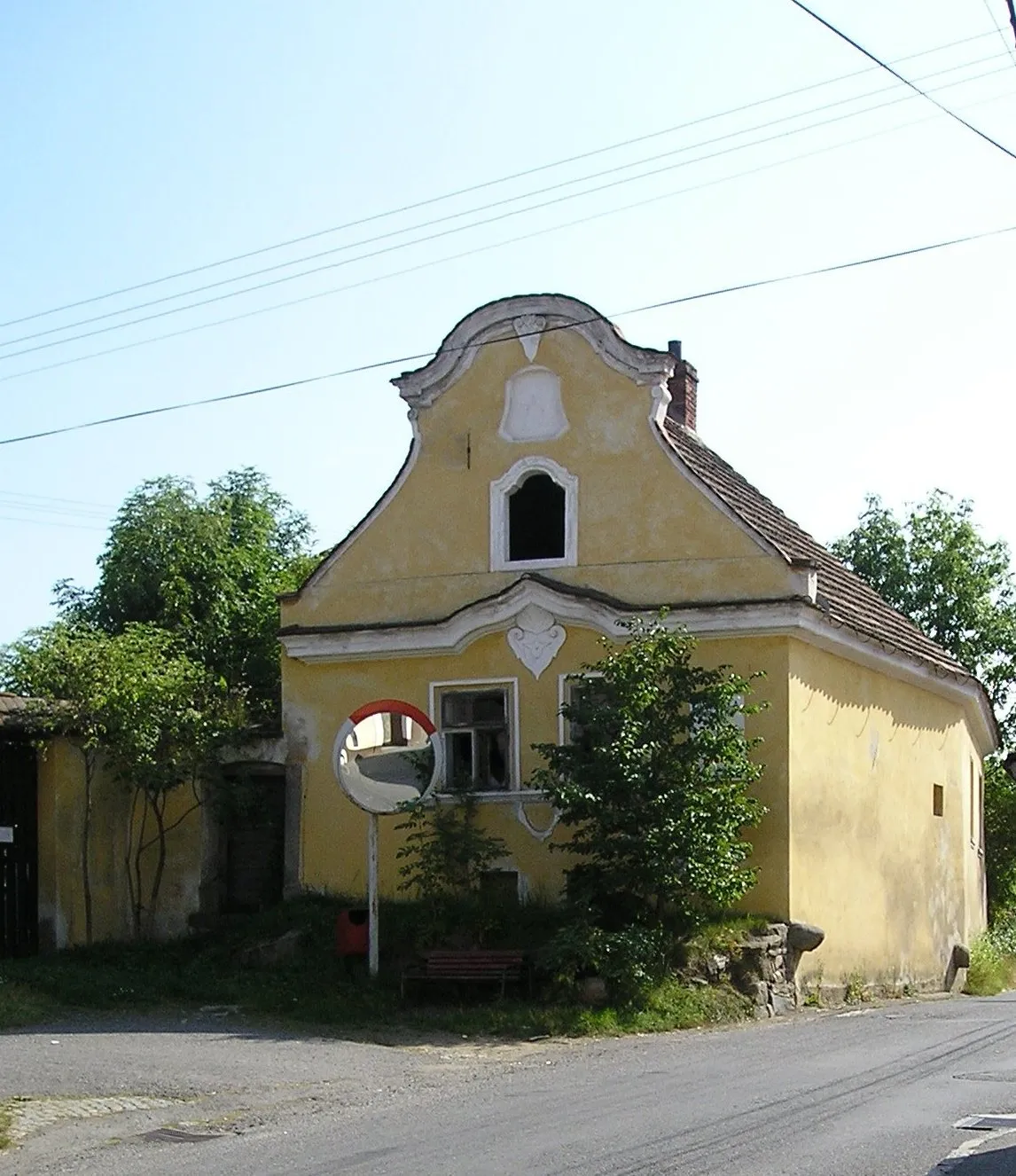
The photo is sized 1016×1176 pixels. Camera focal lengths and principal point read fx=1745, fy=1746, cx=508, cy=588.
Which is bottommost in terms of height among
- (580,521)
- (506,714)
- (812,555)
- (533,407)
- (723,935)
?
(723,935)

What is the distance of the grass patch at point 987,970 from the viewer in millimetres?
26266

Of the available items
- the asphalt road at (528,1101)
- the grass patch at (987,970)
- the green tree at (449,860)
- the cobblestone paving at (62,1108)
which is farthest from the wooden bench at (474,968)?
the grass patch at (987,970)

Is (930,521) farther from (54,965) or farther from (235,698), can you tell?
(54,965)

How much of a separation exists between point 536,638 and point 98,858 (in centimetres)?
642

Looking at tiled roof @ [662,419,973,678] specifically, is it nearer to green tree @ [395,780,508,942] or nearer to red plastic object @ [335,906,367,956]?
green tree @ [395,780,508,942]

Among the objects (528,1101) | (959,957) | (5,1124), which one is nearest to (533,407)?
(959,957)

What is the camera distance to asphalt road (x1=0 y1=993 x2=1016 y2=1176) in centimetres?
992

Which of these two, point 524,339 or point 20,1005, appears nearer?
point 20,1005

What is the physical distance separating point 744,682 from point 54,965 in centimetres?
870

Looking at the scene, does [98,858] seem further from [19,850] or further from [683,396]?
[683,396]

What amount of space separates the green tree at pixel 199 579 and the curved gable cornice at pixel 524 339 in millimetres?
7186

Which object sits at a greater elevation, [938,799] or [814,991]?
[938,799]

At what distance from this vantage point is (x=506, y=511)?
22.3 m

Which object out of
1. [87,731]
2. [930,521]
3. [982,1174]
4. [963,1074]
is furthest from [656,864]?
[930,521]
